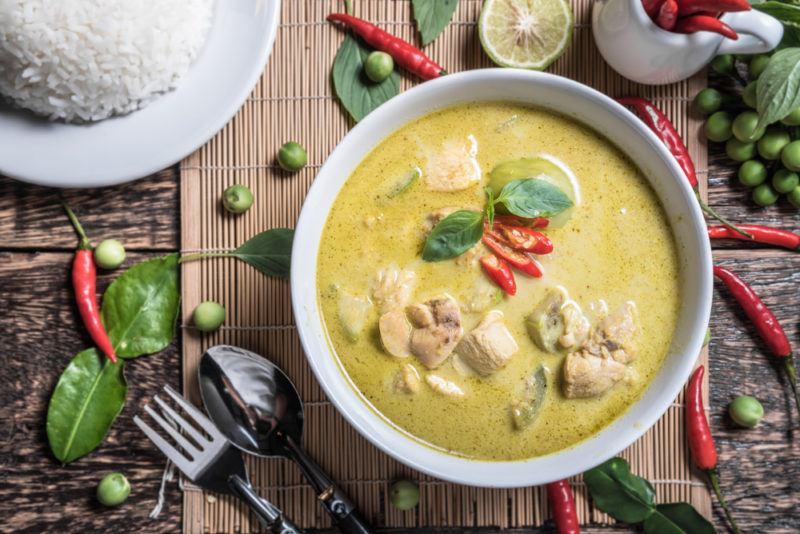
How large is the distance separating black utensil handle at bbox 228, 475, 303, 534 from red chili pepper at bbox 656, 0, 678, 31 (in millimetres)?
2198

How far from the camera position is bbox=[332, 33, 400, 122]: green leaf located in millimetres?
2781

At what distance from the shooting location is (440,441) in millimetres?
2379

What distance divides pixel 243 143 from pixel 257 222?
12.2 inches

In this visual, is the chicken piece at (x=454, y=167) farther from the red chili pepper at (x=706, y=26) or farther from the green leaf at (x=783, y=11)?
the green leaf at (x=783, y=11)

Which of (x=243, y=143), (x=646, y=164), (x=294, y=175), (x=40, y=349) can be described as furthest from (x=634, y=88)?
(x=40, y=349)

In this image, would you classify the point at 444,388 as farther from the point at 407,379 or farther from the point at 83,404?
the point at 83,404

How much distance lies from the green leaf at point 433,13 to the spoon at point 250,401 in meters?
1.40

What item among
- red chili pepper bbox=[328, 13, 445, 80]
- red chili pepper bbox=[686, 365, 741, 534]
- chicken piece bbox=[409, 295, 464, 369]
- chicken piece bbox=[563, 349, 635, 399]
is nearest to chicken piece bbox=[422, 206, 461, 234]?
chicken piece bbox=[409, 295, 464, 369]

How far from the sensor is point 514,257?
90.0 inches

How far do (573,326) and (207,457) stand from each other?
1426 millimetres

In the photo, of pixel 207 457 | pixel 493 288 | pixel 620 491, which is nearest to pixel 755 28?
pixel 493 288

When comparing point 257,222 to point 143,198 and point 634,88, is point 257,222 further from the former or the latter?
point 634,88

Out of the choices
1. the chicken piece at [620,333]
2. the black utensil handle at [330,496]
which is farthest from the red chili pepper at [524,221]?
the black utensil handle at [330,496]

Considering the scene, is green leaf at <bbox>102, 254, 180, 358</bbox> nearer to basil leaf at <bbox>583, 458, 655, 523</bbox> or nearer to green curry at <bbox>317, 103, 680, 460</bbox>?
green curry at <bbox>317, 103, 680, 460</bbox>
